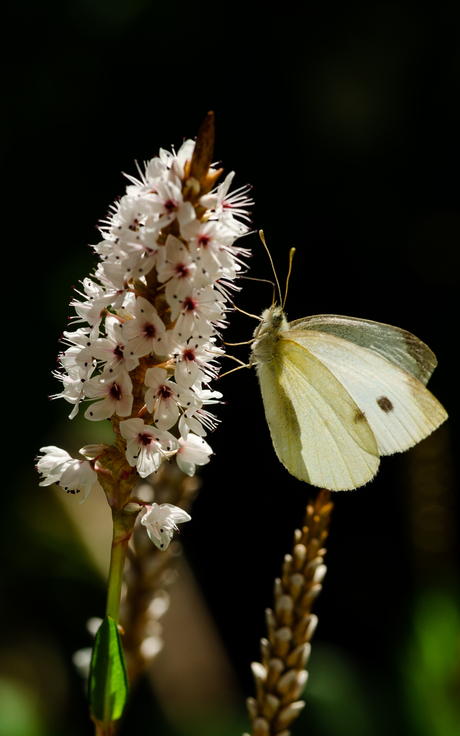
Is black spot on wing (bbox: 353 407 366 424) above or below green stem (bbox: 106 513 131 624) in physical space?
below

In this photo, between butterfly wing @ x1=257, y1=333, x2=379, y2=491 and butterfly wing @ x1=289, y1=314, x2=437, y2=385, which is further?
butterfly wing @ x1=289, y1=314, x2=437, y2=385

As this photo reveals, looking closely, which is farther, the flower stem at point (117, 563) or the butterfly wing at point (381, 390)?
the butterfly wing at point (381, 390)

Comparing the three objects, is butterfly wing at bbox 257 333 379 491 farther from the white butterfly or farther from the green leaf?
the green leaf

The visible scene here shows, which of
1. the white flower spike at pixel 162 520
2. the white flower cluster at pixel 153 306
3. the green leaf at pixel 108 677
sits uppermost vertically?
the white flower cluster at pixel 153 306

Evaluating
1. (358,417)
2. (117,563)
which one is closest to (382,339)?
(358,417)

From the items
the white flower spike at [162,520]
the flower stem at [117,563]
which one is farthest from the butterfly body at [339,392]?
the flower stem at [117,563]

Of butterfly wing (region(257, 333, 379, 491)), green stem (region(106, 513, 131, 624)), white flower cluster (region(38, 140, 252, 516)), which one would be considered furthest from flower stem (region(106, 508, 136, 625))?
butterfly wing (region(257, 333, 379, 491))

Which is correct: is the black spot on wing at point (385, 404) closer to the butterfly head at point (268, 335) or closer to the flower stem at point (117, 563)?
the butterfly head at point (268, 335)
